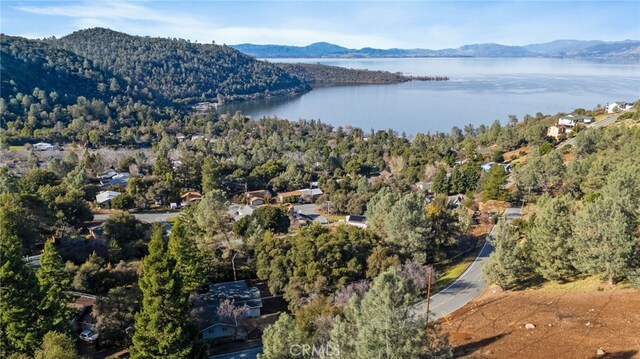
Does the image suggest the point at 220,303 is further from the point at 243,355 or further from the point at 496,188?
the point at 496,188

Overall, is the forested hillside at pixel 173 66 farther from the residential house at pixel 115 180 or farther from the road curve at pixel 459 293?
the road curve at pixel 459 293

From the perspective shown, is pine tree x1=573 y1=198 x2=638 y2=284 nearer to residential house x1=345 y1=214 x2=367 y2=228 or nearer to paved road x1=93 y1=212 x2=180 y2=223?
residential house x1=345 y1=214 x2=367 y2=228

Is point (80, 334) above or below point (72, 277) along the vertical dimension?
below

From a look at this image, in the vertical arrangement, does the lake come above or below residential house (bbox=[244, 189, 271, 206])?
above

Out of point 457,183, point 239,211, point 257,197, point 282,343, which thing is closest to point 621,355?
point 282,343

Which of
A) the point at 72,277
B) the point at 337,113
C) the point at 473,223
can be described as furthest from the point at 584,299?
the point at 337,113

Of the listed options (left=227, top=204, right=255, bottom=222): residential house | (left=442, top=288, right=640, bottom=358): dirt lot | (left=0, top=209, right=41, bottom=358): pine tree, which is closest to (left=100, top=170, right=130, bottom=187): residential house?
(left=227, top=204, right=255, bottom=222): residential house

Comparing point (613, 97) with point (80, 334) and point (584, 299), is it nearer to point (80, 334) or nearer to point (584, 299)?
point (584, 299)

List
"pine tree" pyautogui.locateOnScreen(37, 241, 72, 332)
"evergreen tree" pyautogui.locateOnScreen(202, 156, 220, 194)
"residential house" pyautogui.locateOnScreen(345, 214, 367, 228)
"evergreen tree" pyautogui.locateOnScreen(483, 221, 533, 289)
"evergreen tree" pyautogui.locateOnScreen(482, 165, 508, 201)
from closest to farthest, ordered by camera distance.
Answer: "pine tree" pyautogui.locateOnScreen(37, 241, 72, 332) < "evergreen tree" pyautogui.locateOnScreen(483, 221, 533, 289) < "residential house" pyautogui.locateOnScreen(345, 214, 367, 228) < "evergreen tree" pyautogui.locateOnScreen(482, 165, 508, 201) < "evergreen tree" pyautogui.locateOnScreen(202, 156, 220, 194)
